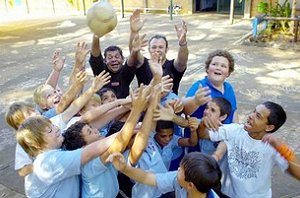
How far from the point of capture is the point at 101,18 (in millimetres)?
2812

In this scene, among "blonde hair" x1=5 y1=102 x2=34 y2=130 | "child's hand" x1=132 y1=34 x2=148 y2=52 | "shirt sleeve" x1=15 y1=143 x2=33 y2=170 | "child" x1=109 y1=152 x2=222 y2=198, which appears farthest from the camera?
"child's hand" x1=132 y1=34 x2=148 y2=52

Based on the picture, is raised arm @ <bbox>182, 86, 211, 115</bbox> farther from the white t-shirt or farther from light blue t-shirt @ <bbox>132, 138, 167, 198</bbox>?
light blue t-shirt @ <bbox>132, 138, 167, 198</bbox>

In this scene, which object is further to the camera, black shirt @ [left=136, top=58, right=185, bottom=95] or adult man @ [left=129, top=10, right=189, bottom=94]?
black shirt @ [left=136, top=58, right=185, bottom=95]

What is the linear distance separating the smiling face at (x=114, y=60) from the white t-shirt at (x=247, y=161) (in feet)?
4.21

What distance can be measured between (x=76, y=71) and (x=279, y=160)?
151 centimetres

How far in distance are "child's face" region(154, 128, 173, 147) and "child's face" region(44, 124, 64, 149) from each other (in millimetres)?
610

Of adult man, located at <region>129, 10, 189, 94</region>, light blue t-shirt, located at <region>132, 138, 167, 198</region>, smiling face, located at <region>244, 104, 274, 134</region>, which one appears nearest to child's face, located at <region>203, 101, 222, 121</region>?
smiling face, located at <region>244, 104, 274, 134</region>

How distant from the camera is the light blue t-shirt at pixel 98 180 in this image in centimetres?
180

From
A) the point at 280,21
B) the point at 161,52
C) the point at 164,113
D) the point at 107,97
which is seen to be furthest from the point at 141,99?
the point at 280,21

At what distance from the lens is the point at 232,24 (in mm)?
11094

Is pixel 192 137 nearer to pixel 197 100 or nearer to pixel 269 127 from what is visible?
pixel 197 100

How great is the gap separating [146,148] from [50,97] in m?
0.93

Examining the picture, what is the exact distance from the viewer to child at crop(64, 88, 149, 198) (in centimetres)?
178

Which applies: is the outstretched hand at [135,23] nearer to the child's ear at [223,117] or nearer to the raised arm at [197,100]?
the raised arm at [197,100]
